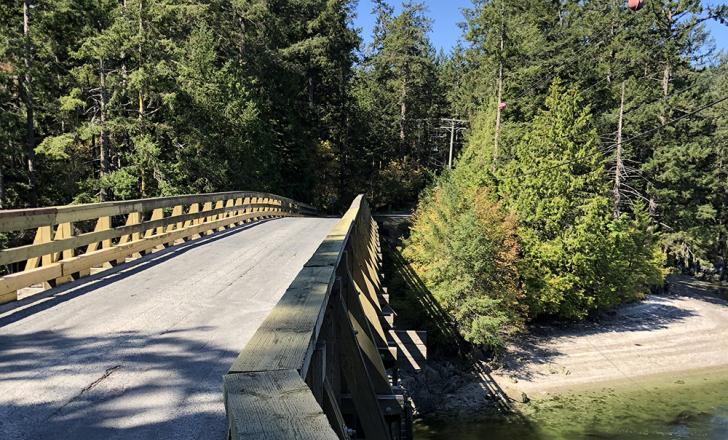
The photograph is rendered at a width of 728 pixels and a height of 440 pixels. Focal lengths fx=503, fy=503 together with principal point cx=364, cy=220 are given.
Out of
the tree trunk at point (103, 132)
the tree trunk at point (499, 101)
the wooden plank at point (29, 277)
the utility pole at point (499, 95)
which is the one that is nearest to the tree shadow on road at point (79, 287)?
the wooden plank at point (29, 277)

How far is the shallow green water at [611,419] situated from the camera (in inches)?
768

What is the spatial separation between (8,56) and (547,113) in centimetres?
2676

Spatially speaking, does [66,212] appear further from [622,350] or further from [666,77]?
[666,77]

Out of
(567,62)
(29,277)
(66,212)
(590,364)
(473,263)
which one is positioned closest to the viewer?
(29,277)

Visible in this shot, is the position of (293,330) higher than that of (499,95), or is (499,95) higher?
(499,95)

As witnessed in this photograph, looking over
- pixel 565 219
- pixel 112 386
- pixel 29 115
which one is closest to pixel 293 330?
pixel 112 386

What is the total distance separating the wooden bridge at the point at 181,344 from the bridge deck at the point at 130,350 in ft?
0.05

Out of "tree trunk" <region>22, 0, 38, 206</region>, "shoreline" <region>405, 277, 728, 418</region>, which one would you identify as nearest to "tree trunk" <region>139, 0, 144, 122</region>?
"tree trunk" <region>22, 0, 38, 206</region>

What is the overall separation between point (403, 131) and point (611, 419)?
4282cm

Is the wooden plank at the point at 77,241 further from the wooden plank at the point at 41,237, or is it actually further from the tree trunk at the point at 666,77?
Answer: the tree trunk at the point at 666,77

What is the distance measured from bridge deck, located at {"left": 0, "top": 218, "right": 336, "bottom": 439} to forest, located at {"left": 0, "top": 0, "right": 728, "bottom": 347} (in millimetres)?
11210

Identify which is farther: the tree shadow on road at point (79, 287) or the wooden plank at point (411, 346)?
the wooden plank at point (411, 346)

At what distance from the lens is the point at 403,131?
58969 millimetres

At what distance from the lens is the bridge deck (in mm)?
3170
